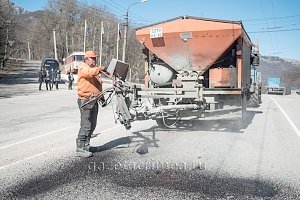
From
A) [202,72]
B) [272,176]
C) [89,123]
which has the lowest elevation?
[272,176]

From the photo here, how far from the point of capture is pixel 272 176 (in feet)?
16.8

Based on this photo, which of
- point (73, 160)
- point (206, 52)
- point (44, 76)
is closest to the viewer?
point (73, 160)

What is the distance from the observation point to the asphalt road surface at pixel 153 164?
441cm

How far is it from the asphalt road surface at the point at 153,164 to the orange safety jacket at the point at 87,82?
108 centimetres

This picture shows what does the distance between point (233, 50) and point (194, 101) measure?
187 cm

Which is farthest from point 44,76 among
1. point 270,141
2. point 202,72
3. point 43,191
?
point 43,191

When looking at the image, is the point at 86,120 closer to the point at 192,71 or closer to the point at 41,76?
the point at 192,71

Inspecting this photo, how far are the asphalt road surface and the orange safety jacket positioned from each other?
108cm

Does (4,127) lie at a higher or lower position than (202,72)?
lower

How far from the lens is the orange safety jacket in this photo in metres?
6.02

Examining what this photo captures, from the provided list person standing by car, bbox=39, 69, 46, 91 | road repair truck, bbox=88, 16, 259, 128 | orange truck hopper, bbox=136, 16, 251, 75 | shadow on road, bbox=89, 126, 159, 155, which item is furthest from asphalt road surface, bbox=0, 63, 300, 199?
person standing by car, bbox=39, 69, 46, 91

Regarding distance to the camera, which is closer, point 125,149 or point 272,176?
point 272,176

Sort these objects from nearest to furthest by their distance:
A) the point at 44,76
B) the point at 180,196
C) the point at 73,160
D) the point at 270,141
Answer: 1. the point at 180,196
2. the point at 73,160
3. the point at 270,141
4. the point at 44,76

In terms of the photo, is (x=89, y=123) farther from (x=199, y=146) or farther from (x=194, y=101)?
(x=194, y=101)
